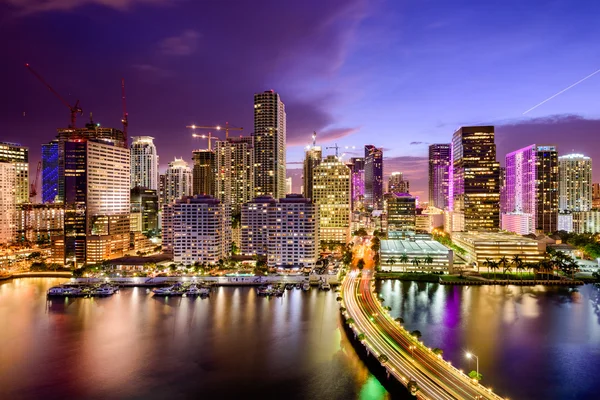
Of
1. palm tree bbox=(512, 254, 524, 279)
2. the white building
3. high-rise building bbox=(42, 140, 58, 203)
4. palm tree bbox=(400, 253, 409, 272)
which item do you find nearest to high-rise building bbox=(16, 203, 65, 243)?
high-rise building bbox=(42, 140, 58, 203)

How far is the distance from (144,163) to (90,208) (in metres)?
62.3

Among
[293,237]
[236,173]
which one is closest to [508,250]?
[293,237]

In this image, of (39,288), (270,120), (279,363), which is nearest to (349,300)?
(279,363)

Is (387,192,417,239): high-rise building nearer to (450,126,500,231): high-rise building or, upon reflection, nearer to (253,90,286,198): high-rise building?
(450,126,500,231): high-rise building

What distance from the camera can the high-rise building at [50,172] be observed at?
8906 centimetres

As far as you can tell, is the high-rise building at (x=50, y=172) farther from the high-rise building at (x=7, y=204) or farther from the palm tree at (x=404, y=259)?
the palm tree at (x=404, y=259)

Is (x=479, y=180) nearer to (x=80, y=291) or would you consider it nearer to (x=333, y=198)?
→ (x=333, y=198)

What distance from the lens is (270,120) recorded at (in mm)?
76562

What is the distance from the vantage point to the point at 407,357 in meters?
20.1

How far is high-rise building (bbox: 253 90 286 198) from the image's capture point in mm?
76375

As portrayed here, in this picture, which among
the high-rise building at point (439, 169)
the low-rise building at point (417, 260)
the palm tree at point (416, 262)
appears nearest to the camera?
the low-rise building at point (417, 260)

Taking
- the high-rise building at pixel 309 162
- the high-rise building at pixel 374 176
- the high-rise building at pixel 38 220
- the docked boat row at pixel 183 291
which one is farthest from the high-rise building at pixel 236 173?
the high-rise building at pixel 374 176

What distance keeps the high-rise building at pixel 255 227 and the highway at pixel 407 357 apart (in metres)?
21.1

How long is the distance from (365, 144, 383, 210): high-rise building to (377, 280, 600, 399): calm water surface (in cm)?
11551
